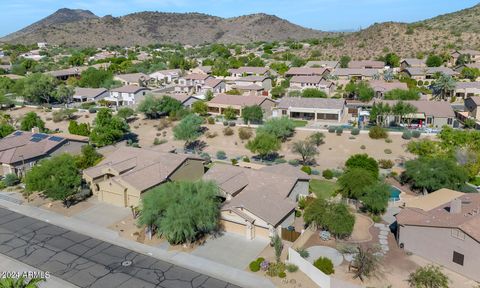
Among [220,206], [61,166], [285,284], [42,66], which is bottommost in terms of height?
[285,284]

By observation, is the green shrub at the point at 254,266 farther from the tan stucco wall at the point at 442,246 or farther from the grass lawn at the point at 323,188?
the grass lawn at the point at 323,188

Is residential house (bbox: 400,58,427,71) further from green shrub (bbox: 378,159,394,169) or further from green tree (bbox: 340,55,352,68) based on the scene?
green shrub (bbox: 378,159,394,169)

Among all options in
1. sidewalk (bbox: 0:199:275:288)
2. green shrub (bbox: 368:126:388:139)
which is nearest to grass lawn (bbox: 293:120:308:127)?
green shrub (bbox: 368:126:388:139)

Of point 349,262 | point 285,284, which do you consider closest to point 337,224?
point 349,262

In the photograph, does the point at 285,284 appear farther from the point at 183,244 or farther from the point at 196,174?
the point at 196,174

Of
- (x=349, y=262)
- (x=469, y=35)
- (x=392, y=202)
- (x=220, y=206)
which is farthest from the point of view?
(x=469, y=35)

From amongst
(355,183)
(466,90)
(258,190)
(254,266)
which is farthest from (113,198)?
(466,90)

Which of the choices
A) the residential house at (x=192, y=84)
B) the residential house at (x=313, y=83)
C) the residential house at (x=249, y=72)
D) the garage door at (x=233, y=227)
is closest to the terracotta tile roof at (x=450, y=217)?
the garage door at (x=233, y=227)

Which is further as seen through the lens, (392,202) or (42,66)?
(42,66)
